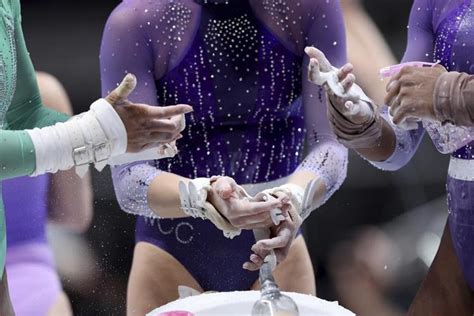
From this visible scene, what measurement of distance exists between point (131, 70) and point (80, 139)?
319 mm

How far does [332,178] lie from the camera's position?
1470 mm

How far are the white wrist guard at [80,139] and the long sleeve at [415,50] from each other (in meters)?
0.51

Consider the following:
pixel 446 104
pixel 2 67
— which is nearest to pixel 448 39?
pixel 446 104

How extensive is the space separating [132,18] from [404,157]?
0.56 m

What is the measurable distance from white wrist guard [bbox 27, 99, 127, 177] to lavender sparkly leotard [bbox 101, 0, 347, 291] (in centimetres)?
27

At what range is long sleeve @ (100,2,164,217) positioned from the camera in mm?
1453

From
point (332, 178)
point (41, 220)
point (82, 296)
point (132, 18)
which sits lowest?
point (82, 296)

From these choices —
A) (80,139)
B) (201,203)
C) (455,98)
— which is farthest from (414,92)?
(80,139)

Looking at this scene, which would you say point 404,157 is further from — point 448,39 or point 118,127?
point 118,127

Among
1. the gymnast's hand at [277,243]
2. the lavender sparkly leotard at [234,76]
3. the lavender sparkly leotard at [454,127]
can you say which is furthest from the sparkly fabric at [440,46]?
the gymnast's hand at [277,243]

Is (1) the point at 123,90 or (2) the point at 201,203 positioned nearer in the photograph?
(1) the point at 123,90

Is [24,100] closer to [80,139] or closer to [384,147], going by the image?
[80,139]

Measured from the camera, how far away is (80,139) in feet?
A: 3.86

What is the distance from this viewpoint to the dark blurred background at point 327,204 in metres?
1.56
